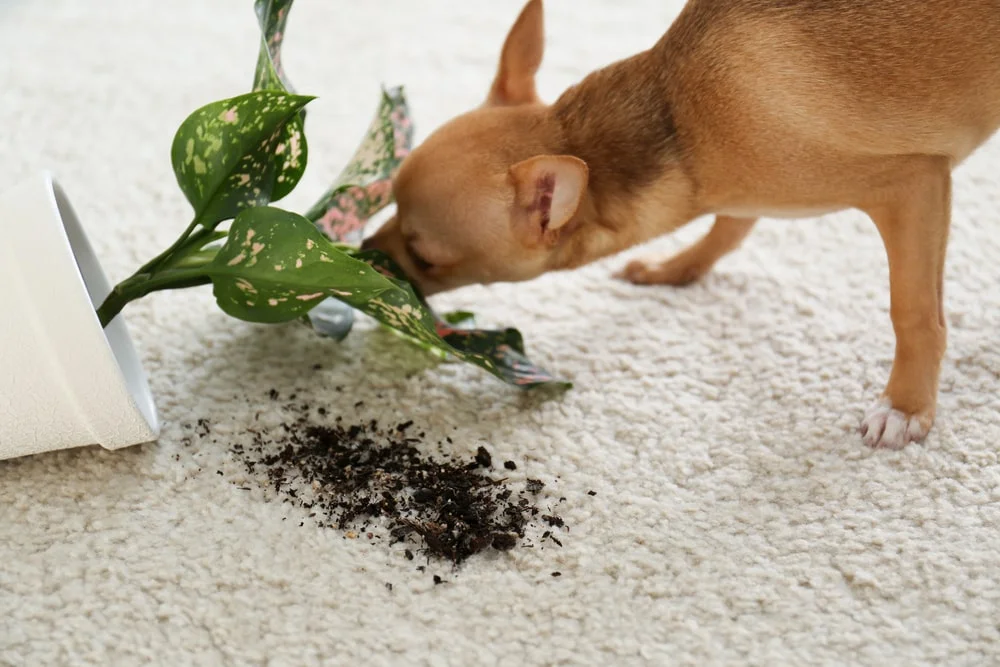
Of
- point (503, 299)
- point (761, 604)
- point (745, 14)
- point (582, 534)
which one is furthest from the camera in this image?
point (503, 299)

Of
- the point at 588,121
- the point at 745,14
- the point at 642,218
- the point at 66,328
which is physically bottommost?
the point at 66,328

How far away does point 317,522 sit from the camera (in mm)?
1771

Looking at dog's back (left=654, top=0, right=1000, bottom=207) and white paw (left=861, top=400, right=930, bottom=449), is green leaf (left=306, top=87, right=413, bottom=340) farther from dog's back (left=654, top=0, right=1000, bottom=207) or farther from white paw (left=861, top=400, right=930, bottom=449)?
white paw (left=861, top=400, right=930, bottom=449)

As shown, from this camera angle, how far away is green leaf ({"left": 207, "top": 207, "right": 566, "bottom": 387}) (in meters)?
1.64

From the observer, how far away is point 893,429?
6.36 feet

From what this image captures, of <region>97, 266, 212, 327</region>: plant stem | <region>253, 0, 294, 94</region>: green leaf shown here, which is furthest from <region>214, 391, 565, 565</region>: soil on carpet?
<region>253, 0, 294, 94</region>: green leaf

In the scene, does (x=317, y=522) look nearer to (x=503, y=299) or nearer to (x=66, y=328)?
(x=66, y=328)

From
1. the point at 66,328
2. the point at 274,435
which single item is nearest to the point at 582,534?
the point at 274,435

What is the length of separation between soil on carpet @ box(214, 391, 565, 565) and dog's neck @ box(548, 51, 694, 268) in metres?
0.44

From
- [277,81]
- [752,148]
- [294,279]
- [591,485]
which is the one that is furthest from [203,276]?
[752,148]

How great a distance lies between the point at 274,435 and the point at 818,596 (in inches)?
38.3

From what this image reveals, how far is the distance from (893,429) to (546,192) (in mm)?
757

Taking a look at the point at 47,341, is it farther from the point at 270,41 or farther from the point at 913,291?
the point at 913,291

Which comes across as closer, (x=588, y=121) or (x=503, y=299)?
(x=588, y=121)
